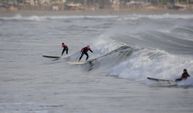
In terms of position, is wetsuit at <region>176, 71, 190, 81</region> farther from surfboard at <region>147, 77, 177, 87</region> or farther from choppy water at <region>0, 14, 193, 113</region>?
surfboard at <region>147, 77, 177, 87</region>

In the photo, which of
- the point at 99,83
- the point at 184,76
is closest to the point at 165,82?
the point at 184,76

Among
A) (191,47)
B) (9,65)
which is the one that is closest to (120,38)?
(191,47)

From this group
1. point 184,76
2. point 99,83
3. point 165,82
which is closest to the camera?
point 184,76

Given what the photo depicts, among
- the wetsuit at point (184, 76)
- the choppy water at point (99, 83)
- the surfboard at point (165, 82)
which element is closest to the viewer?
the choppy water at point (99, 83)

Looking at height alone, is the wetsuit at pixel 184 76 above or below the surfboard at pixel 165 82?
above

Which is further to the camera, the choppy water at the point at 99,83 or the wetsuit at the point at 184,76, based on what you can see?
the wetsuit at the point at 184,76

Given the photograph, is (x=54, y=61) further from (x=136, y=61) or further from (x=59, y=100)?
(x=59, y=100)

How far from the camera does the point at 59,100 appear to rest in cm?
2617

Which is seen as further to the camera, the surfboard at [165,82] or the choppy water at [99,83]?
the surfboard at [165,82]

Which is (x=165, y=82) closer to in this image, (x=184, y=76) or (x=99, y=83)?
(x=184, y=76)

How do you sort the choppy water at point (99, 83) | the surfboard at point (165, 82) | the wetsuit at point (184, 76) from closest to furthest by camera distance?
the choppy water at point (99, 83) < the wetsuit at point (184, 76) < the surfboard at point (165, 82)

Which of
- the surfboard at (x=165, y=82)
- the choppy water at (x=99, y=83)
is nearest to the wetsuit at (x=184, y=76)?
the choppy water at (x=99, y=83)

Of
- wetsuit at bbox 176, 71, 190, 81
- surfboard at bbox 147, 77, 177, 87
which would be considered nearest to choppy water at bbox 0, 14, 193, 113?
wetsuit at bbox 176, 71, 190, 81

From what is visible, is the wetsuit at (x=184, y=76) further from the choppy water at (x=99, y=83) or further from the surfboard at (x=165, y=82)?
the surfboard at (x=165, y=82)
